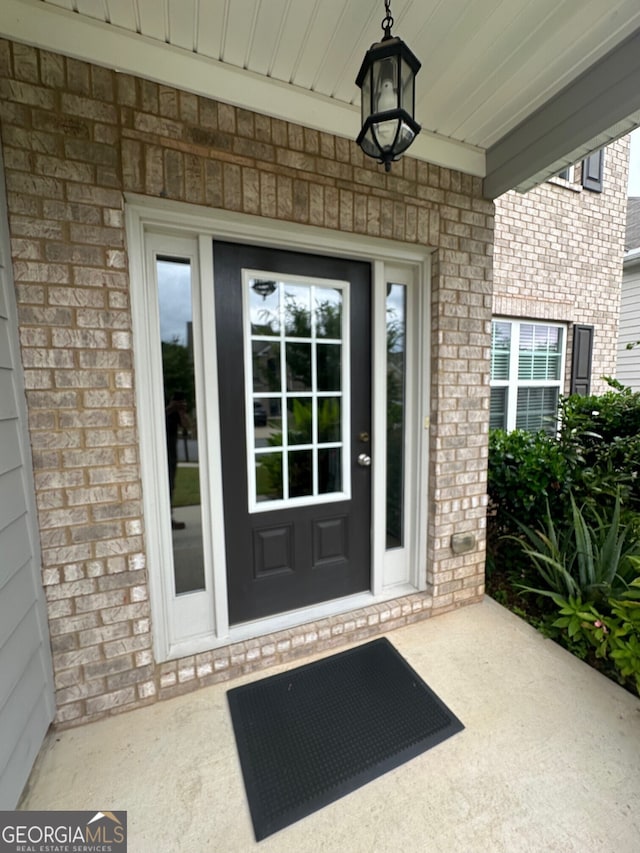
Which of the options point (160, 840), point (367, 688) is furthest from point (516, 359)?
point (160, 840)

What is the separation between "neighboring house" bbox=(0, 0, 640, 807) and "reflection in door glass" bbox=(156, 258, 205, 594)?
14mm

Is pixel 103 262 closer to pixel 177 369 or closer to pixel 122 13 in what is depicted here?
pixel 177 369

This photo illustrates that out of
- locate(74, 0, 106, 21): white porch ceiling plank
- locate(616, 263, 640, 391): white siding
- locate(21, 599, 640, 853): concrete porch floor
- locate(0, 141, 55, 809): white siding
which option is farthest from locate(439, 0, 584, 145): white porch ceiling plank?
locate(616, 263, 640, 391): white siding

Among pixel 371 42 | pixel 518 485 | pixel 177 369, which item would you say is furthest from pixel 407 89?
pixel 518 485

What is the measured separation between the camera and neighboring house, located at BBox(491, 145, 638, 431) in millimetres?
3734

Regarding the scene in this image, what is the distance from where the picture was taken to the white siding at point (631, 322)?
5266 millimetres

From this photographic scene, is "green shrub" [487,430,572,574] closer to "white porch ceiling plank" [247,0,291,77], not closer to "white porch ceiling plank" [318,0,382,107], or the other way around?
"white porch ceiling plank" [318,0,382,107]

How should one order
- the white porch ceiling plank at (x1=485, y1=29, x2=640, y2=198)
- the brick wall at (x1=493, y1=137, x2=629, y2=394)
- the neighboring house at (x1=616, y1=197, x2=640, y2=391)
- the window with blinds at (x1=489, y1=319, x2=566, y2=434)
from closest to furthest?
the white porch ceiling plank at (x1=485, y1=29, x2=640, y2=198) < the brick wall at (x1=493, y1=137, x2=629, y2=394) < the window with blinds at (x1=489, y1=319, x2=566, y2=434) < the neighboring house at (x1=616, y1=197, x2=640, y2=391)

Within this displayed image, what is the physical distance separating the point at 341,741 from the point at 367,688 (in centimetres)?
29

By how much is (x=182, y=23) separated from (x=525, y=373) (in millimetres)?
3966

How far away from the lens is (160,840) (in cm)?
113

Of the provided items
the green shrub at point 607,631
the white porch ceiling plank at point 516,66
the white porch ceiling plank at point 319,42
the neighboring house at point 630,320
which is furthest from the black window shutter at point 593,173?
the green shrub at point 607,631

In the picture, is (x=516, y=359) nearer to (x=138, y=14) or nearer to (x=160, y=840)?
(x=138, y=14)

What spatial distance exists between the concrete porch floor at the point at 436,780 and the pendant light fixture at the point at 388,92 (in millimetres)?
2212
